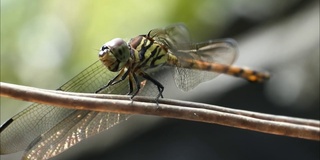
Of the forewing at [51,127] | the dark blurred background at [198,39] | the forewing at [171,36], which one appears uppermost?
the forewing at [171,36]

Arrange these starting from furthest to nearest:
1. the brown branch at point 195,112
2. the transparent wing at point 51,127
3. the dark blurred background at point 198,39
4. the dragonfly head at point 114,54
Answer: the dark blurred background at point 198,39
the dragonfly head at point 114,54
the transparent wing at point 51,127
the brown branch at point 195,112

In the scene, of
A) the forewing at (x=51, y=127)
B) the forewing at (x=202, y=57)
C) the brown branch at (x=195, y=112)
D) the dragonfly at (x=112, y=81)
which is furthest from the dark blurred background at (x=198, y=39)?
the brown branch at (x=195, y=112)

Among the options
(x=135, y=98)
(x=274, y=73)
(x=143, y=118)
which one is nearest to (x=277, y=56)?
(x=274, y=73)

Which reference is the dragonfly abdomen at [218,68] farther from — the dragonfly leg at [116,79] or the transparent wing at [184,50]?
the dragonfly leg at [116,79]

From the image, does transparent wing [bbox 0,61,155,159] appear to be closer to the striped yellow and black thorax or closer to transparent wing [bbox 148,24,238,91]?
the striped yellow and black thorax

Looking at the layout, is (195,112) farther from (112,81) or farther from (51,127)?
(112,81)

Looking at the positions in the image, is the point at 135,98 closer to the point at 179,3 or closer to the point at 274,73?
the point at 274,73
